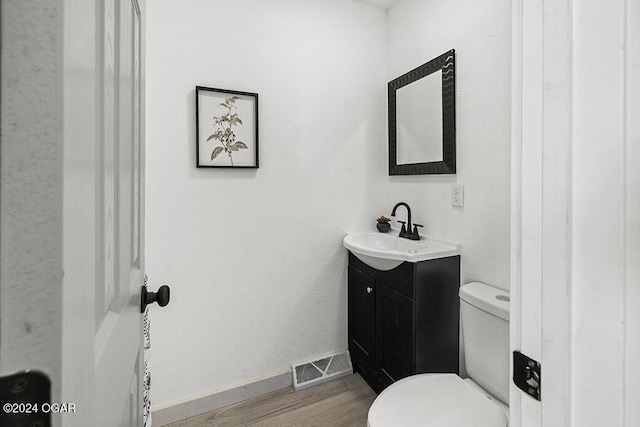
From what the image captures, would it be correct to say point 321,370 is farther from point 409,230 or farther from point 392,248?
point 409,230

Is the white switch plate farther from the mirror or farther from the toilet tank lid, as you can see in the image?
the toilet tank lid

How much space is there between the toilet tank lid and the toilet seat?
0.32 m

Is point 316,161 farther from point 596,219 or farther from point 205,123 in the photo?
point 596,219

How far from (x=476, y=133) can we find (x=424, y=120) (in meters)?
0.36

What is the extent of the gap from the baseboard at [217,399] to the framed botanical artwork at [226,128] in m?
1.27

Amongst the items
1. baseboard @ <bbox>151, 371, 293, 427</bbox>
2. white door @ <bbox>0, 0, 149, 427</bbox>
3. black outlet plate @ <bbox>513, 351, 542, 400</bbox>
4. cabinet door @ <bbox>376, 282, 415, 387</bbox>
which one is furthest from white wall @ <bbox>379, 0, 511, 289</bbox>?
white door @ <bbox>0, 0, 149, 427</bbox>

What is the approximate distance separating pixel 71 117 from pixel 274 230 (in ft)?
5.16

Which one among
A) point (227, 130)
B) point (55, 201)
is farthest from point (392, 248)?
point (55, 201)

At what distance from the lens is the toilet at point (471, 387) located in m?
1.03

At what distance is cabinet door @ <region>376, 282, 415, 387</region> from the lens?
4.72 ft

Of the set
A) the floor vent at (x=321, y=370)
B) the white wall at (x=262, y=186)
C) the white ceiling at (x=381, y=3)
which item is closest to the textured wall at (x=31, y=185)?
the white wall at (x=262, y=186)

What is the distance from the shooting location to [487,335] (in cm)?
123

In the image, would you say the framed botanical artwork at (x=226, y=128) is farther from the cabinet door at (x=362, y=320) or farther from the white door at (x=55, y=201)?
the white door at (x=55, y=201)

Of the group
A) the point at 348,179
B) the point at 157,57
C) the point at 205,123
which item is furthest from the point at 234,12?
the point at 348,179
